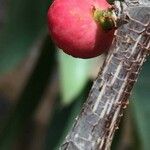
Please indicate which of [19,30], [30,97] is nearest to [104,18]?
[19,30]

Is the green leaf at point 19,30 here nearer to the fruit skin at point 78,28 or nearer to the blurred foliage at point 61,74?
the blurred foliage at point 61,74

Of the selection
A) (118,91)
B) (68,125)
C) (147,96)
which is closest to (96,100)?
(118,91)

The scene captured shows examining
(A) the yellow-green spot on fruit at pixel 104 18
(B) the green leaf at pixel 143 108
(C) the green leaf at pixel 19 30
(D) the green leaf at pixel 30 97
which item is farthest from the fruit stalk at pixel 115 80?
(D) the green leaf at pixel 30 97

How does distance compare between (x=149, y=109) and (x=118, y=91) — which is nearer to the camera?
(x=118, y=91)

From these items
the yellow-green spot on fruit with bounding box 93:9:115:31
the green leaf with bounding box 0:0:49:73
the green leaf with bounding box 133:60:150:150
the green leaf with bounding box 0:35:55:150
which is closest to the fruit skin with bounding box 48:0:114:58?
the yellow-green spot on fruit with bounding box 93:9:115:31

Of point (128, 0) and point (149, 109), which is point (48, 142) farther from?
point (128, 0)
